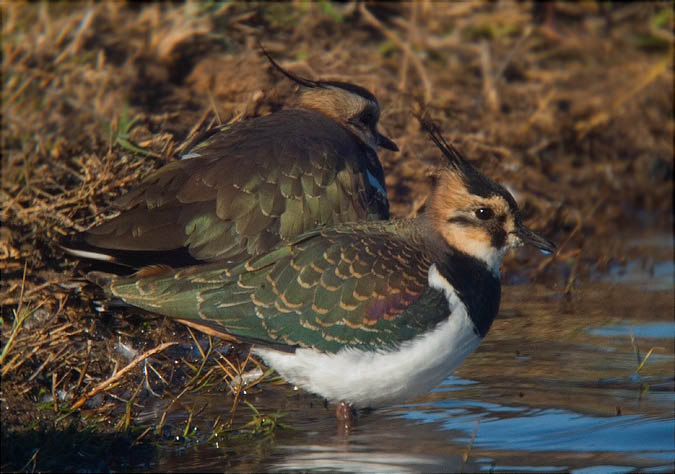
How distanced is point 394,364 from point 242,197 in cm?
125

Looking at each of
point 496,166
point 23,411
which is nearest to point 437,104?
point 496,166

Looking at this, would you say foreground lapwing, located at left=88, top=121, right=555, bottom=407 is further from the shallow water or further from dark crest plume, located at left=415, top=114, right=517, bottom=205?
the shallow water

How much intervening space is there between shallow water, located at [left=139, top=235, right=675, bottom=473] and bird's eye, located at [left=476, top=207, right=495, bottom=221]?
0.93m

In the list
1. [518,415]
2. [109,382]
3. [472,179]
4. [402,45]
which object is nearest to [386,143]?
[472,179]

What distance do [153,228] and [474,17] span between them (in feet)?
16.2

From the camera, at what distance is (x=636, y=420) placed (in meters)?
5.00

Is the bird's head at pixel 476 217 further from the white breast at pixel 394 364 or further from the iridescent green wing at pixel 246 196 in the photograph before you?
the iridescent green wing at pixel 246 196

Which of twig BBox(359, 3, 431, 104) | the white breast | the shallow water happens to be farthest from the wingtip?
twig BBox(359, 3, 431, 104)

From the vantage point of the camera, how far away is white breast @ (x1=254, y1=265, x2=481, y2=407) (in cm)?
464

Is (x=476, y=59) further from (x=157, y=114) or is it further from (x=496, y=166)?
(x=157, y=114)

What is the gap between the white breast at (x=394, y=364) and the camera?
464 centimetres

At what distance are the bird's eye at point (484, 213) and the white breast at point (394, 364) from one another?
350 mm

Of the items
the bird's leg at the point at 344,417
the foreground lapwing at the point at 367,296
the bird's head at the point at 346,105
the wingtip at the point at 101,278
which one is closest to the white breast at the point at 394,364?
the foreground lapwing at the point at 367,296

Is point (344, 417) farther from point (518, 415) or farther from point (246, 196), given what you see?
point (246, 196)
